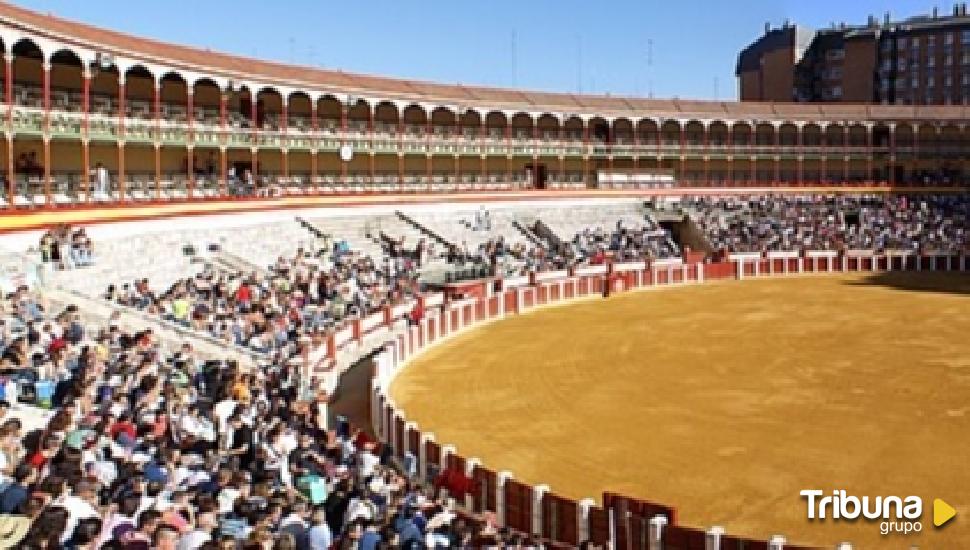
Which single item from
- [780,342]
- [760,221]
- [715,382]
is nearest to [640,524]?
[715,382]

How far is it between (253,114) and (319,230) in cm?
610

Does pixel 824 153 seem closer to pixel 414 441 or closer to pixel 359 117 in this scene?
pixel 359 117

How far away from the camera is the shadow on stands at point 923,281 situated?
119 feet

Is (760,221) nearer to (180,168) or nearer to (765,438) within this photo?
(180,168)

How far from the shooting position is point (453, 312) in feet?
89.8

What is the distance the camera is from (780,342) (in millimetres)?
24766

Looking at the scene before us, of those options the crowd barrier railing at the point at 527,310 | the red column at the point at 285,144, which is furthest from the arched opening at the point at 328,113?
the crowd barrier railing at the point at 527,310

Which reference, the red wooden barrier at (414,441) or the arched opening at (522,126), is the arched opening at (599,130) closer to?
the arched opening at (522,126)

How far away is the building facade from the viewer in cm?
2698

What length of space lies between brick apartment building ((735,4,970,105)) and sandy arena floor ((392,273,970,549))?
184 ft

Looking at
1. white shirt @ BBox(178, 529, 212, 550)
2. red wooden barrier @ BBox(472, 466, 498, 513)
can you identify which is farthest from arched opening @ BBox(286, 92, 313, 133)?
white shirt @ BBox(178, 529, 212, 550)

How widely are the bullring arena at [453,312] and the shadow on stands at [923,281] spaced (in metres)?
0.35

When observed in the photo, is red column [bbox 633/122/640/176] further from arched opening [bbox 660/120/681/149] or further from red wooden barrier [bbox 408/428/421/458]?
red wooden barrier [bbox 408/428/421/458]

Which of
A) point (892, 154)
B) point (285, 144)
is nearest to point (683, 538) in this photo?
point (285, 144)
